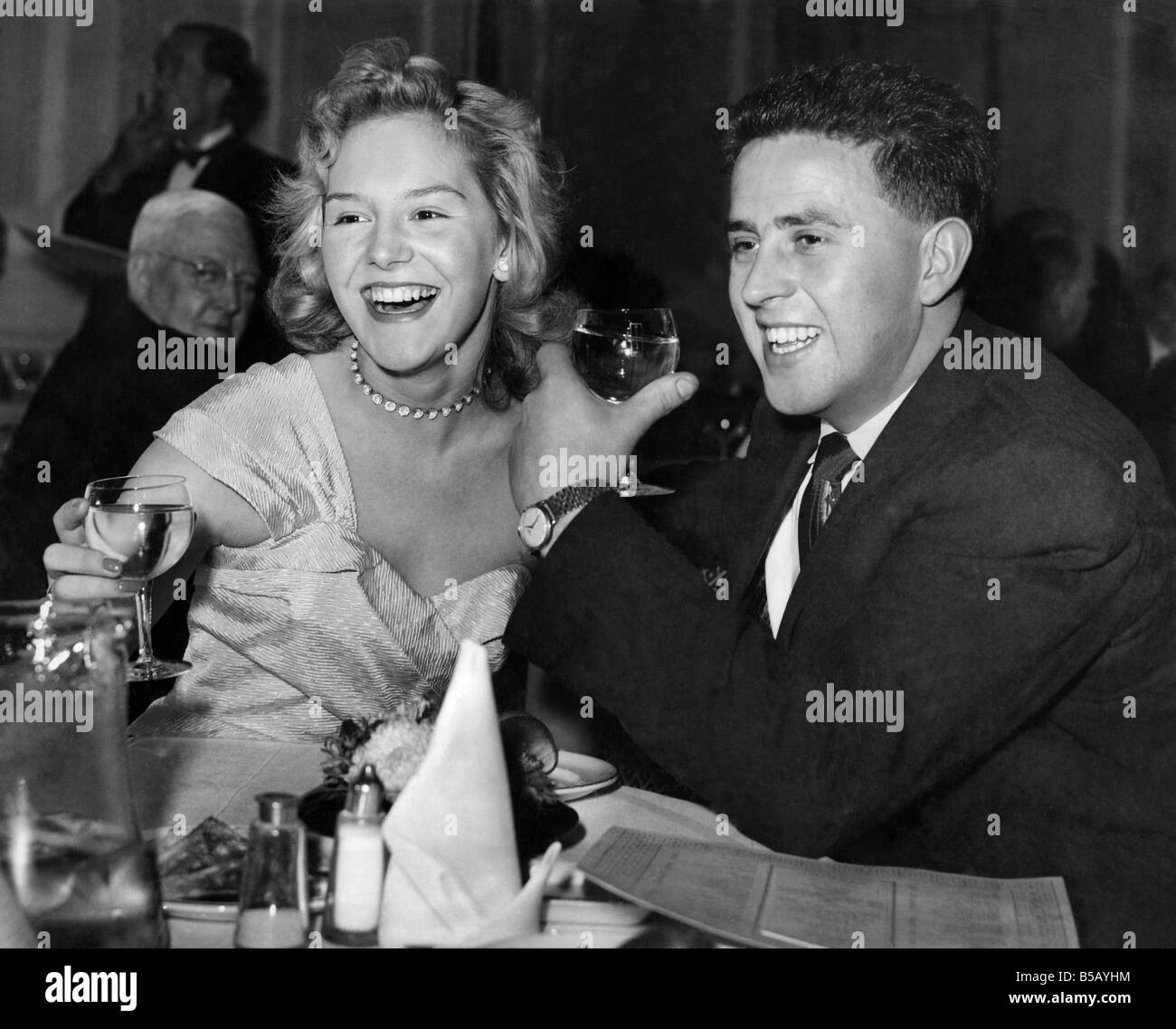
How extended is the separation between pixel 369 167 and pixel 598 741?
112 centimetres

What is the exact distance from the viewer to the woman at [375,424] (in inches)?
80.2

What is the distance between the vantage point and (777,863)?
1164mm

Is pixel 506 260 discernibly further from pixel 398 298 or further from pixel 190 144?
pixel 190 144

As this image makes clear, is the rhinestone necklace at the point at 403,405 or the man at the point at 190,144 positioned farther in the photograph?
the man at the point at 190,144

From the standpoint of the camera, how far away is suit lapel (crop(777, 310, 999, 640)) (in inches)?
56.5

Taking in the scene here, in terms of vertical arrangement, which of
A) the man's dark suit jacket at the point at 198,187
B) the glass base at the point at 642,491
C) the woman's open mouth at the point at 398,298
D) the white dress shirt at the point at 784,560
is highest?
the man's dark suit jacket at the point at 198,187

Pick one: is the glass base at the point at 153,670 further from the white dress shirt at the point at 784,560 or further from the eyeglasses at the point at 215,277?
the eyeglasses at the point at 215,277

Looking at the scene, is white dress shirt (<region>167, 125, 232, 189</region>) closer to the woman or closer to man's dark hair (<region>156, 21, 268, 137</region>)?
man's dark hair (<region>156, 21, 268, 137</region>)

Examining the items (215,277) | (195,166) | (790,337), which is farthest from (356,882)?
(195,166)

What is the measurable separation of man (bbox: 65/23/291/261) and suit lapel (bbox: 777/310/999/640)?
256 centimetres

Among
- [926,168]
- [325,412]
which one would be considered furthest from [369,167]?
[926,168]

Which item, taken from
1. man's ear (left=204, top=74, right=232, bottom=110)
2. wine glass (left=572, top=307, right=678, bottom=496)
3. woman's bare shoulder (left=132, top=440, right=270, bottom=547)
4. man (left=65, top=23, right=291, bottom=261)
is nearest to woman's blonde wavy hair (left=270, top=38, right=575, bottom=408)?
woman's bare shoulder (left=132, top=440, right=270, bottom=547)

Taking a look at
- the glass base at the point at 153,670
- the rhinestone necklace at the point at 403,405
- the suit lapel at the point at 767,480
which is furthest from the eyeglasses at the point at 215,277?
the glass base at the point at 153,670
